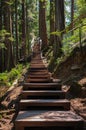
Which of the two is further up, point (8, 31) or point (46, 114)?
point (8, 31)

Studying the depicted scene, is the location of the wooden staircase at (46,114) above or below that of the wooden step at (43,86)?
below

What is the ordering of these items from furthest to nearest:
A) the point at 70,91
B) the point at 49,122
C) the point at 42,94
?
the point at 70,91 < the point at 42,94 < the point at 49,122

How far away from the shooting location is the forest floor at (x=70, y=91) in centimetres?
713

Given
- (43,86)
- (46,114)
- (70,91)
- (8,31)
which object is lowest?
(70,91)

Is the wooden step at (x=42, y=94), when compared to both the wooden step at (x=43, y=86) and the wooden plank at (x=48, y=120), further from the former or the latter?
the wooden plank at (x=48, y=120)

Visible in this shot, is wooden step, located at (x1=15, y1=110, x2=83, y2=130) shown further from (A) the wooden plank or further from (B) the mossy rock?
(B) the mossy rock

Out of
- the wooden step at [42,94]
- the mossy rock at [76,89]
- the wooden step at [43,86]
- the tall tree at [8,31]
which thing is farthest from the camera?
the tall tree at [8,31]

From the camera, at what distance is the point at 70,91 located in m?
8.98

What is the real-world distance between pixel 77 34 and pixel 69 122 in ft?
24.3

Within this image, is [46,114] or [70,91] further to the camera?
[70,91]

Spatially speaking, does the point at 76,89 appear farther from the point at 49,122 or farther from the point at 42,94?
the point at 49,122

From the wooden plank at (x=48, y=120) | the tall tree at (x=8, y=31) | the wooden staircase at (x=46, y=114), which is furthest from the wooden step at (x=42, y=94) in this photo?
the tall tree at (x=8, y=31)

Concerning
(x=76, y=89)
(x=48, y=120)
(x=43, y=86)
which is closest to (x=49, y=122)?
(x=48, y=120)

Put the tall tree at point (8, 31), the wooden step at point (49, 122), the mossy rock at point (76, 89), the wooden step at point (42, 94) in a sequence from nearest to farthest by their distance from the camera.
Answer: the wooden step at point (49, 122)
the wooden step at point (42, 94)
the mossy rock at point (76, 89)
the tall tree at point (8, 31)
